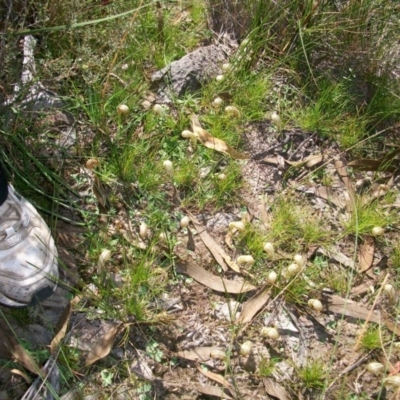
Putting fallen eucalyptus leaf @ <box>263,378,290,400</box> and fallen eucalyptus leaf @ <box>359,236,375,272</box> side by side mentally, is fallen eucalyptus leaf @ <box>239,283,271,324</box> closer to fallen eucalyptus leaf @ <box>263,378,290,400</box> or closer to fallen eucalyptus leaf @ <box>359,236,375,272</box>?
fallen eucalyptus leaf @ <box>263,378,290,400</box>

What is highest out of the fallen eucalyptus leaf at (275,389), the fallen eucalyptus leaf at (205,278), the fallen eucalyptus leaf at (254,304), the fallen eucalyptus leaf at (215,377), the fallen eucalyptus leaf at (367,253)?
the fallen eucalyptus leaf at (205,278)

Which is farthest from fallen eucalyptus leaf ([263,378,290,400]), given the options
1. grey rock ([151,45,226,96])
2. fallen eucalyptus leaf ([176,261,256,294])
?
grey rock ([151,45,226,96])

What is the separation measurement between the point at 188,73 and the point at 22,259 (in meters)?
1.16

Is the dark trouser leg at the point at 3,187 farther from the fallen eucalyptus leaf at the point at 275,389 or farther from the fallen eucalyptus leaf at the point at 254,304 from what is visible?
the fallen eucalyptus leaf at the point at 275,389

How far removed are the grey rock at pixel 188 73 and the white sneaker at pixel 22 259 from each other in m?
0.94

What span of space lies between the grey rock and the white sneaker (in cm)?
94

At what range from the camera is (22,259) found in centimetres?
177

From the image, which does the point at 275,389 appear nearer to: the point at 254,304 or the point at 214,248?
the point at 254,304

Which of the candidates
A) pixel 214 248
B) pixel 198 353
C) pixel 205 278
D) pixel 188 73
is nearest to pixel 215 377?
pixel 198 353

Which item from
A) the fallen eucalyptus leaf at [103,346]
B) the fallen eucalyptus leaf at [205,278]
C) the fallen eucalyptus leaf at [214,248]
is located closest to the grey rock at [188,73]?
the fallen eucalyptus leaf at [214,248]

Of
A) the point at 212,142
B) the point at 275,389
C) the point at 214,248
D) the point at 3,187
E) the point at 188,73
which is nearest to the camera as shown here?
the point at 3,187

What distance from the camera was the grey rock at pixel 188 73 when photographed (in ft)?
7.84

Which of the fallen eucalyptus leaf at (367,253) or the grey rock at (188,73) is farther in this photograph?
the grey rock at (188,73)

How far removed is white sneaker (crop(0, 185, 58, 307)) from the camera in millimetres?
1754
